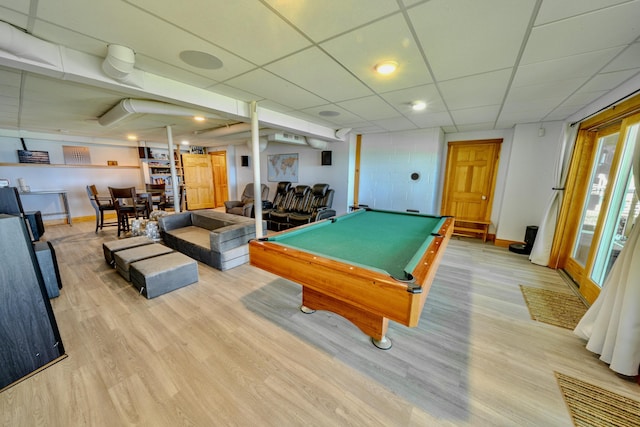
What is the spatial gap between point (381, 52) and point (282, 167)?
5.09 m

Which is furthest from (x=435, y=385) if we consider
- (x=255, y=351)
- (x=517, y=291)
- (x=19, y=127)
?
(x=19, y=127)

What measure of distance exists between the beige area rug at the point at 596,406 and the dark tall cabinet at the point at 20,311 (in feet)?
11.6

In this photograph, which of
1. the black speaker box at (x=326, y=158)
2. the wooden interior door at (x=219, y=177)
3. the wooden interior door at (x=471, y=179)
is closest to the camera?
the wooden interior door at (x=471, y=179)

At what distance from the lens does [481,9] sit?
4.24 ft

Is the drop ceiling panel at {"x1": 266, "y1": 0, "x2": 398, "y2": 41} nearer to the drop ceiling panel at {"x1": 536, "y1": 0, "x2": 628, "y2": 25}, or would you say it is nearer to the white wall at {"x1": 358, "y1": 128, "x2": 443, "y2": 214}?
the drop ceiling panel at {"x1": 536, "y1": 0, "x2": 628, "y2": 25}

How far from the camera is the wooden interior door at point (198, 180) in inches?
300

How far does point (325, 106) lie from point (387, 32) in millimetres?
1796

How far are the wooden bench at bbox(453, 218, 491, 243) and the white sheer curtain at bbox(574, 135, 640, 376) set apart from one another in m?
3.00

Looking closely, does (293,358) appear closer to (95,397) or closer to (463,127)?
(95,397)

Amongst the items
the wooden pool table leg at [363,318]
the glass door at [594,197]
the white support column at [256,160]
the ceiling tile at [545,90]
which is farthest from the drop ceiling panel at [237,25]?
the glass door at [594,197]

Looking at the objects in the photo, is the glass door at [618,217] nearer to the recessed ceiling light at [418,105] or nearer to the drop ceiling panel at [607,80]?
the drop ceiling panel at [607,80]

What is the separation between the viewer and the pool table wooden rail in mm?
1267

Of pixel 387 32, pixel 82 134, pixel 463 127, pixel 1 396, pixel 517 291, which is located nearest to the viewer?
pixel 1 396

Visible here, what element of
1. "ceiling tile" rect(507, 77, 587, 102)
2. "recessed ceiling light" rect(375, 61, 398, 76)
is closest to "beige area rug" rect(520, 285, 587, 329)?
"ceiling tile" rect(507, 77, 587, 102)
